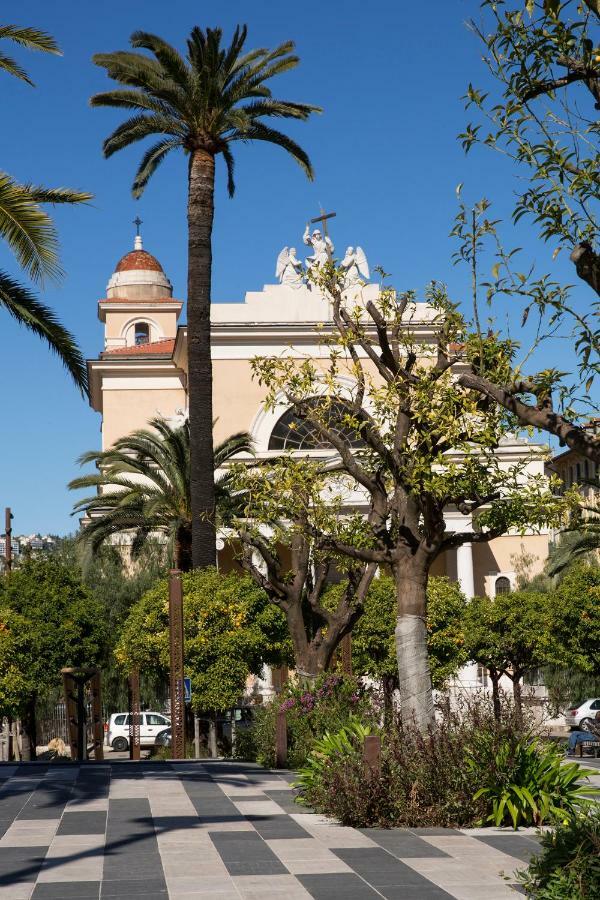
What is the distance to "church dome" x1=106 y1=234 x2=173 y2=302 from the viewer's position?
5953cm

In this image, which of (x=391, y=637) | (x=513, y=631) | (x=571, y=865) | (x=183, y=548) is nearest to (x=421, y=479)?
(x=571, y=865)

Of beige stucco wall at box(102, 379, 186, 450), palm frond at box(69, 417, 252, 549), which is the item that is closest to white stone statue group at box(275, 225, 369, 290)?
beige stucco wall at box(102, 379, 186, 450)

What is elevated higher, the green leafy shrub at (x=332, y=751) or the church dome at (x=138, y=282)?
the church dome at (x=138, y=282)

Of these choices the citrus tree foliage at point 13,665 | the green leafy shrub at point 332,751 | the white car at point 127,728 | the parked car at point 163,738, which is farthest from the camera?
the white car at point 127,728

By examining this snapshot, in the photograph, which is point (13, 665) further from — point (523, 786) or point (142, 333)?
point (142, 333)

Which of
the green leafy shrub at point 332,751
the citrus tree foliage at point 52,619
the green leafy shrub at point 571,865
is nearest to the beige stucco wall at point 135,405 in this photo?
the citrus tree foliage at point 52,619

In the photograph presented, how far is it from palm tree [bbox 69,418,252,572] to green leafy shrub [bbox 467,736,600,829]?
1663 centimetres

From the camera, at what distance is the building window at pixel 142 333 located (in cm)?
5894

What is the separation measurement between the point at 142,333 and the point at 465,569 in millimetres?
22514

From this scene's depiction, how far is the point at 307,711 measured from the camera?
16.2m

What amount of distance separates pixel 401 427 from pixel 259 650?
46.5 ft

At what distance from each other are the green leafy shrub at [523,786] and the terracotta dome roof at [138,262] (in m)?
51.5

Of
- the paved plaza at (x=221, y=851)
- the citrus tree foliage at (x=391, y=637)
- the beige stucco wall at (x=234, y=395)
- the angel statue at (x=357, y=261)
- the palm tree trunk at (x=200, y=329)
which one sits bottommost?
the paved plaza at (x=221, y=851)

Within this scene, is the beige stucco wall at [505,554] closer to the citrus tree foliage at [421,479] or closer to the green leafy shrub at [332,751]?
the citrus tree foliage at [421,479]
